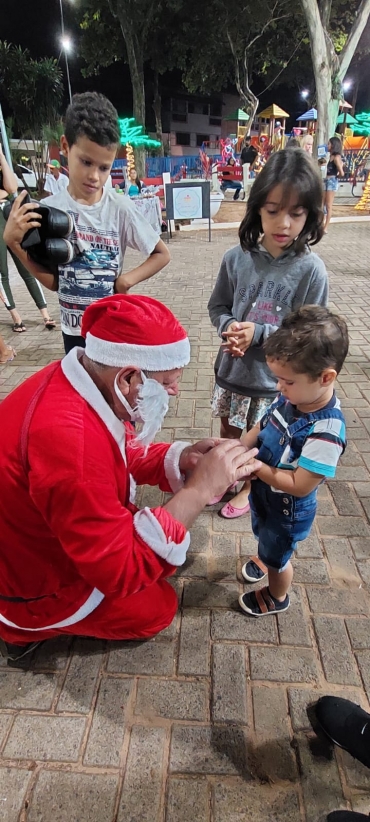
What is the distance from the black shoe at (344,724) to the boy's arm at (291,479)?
79 cm

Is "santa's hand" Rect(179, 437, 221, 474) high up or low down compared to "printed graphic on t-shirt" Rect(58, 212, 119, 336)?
down

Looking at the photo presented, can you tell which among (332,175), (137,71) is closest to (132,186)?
(332,175)

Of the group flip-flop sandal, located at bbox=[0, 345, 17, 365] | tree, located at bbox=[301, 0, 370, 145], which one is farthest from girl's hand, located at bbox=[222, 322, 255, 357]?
tree, located at bbox=[301, 0, 370, 145]

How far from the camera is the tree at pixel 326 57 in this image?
1359 centimetres

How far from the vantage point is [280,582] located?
6.56 ft

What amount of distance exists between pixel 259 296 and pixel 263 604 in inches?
57.8

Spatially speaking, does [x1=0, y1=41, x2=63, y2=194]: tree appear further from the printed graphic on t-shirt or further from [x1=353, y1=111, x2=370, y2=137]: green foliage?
the printed graphic on t-shirt

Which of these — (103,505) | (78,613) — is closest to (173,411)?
(78,613)

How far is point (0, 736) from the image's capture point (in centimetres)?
169

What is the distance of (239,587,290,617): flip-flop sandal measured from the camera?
2092 millimetres

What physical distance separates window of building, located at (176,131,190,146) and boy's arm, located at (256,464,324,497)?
44.1m

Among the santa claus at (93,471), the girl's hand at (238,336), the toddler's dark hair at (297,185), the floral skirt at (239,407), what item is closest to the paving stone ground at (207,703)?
the santa claus at (93,471)

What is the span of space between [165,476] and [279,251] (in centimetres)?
119

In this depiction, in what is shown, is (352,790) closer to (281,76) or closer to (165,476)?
(165,476)
